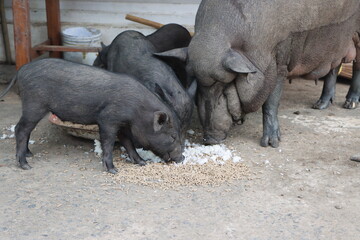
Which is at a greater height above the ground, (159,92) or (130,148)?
(159,92)

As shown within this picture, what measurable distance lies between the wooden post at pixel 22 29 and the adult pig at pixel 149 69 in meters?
1.26

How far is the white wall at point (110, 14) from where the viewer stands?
25.0ft

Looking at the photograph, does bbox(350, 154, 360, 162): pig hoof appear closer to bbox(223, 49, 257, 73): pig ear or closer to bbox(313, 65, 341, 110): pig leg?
bbox(223, 49, 257, 73): pig ear

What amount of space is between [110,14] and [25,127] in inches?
144

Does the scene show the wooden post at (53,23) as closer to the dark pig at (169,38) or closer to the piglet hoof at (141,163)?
the dark pig at (169,38)

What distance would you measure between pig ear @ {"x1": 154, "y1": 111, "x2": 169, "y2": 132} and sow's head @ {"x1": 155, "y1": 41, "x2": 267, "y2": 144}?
0.68 metres

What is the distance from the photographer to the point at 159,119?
4273 millimetres

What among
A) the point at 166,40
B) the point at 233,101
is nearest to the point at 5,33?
the point at 166,40

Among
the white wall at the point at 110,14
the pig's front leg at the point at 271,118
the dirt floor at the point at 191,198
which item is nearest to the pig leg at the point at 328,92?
the dirt floor at the point at 191,198

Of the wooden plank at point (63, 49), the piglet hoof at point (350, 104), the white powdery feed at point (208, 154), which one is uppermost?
the wooden plank at point (63, 49)

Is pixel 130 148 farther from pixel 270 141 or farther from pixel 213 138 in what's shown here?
pixel 270 141

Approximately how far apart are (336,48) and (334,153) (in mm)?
1236

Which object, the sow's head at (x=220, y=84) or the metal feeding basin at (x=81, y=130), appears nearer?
the sow's head at (x=220, y=84)

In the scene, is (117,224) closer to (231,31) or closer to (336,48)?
(231,31)
